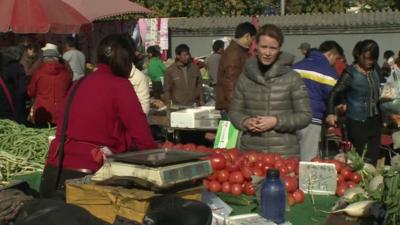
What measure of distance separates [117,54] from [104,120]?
368mm

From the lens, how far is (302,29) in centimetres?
2239

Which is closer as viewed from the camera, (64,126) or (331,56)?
(64,126)

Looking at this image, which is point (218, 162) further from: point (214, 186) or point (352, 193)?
point (352, 193)

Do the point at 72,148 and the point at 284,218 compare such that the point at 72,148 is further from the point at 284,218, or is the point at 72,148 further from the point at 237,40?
the point at 237,40

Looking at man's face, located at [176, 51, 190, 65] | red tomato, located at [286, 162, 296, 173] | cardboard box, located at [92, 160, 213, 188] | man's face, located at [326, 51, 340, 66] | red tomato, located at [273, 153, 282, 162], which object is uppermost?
man's face, located at [176, 51, 190, 65]

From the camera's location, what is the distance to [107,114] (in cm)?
354

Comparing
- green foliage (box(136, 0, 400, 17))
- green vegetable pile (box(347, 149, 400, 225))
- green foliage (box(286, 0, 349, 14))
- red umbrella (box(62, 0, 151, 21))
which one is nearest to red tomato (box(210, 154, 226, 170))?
green vegetable pile (box(347, 149, 400, 225))

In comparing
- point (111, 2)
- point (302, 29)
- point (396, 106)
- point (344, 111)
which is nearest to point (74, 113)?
point (396, 106)

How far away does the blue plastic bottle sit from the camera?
3.48 m

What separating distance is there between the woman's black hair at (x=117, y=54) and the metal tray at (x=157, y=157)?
53 centimetres

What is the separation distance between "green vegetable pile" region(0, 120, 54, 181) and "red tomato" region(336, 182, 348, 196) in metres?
2.52

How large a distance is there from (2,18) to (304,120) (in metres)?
6.41

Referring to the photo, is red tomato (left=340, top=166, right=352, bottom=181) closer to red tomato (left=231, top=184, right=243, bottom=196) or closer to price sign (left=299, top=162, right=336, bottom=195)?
price sign (left=299, top=162, right=336, bottom=195)

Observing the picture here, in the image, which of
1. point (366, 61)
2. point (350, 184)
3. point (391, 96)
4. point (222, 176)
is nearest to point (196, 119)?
point (366, 61)
